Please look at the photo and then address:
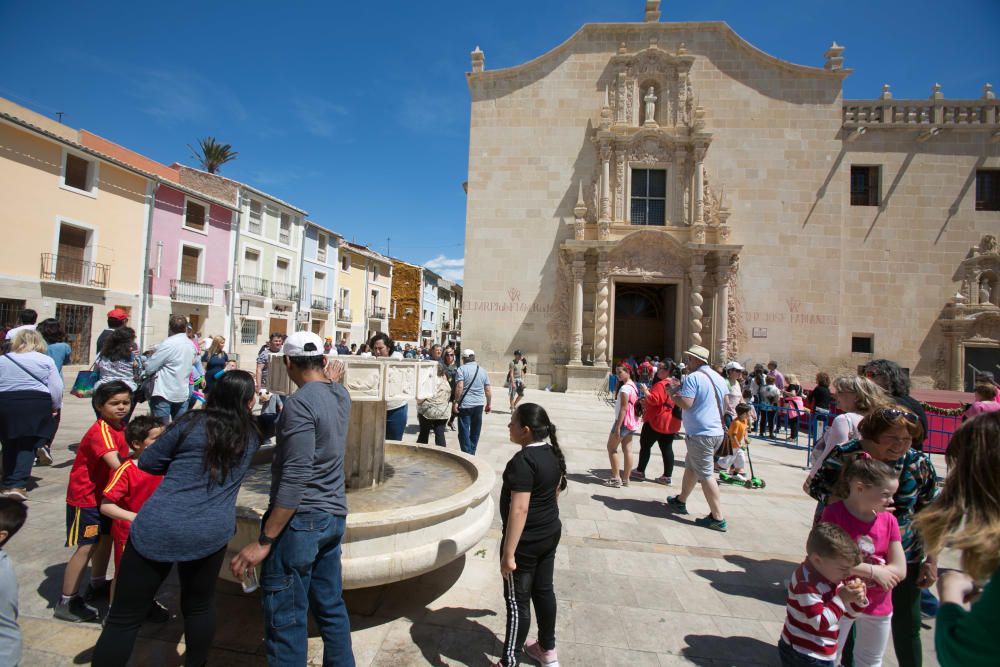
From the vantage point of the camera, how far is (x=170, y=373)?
5.03 metres

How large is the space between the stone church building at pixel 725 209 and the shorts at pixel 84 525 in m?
13.4

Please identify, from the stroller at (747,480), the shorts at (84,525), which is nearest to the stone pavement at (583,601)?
the shorts at (84,525)

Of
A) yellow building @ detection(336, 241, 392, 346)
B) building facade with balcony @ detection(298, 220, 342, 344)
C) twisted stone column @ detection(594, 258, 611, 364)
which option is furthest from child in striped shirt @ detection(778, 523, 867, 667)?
yellow building @ detection(336, 241, 392, 346)

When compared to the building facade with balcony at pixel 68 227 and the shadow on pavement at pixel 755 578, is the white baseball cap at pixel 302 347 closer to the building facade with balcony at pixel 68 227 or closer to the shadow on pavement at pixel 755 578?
the shadow on pavement at pixel 755 578

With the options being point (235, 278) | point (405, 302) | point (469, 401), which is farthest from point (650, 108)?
point (405, 302)

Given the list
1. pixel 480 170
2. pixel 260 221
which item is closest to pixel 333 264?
pixel 260 221

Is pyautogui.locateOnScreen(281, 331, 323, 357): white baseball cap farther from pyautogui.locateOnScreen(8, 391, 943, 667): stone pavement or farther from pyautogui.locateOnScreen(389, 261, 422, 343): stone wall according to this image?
pyautogui.locateOnScreen(389, 261, 422, 343): stone wall

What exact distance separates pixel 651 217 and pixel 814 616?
1622 centimetres

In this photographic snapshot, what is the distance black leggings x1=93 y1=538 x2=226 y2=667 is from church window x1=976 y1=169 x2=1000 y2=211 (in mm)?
23522

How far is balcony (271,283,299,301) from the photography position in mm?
25875

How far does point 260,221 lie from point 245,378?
26659mm

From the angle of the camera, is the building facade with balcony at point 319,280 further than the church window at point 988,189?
Yes

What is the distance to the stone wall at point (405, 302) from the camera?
40281 millimetres

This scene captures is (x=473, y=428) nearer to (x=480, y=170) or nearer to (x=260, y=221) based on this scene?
(x=480, y=170)
